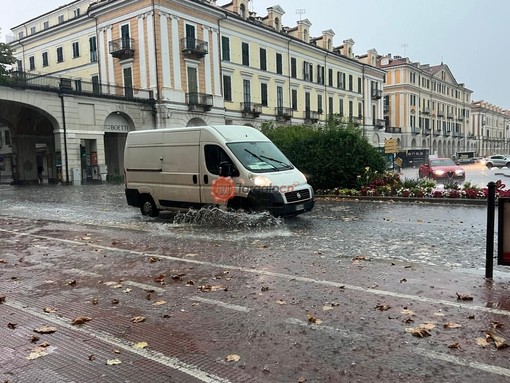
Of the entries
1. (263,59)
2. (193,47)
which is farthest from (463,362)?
(263,59)

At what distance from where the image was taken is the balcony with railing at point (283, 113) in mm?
52281

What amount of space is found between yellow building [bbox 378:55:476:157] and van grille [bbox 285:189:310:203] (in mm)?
74731

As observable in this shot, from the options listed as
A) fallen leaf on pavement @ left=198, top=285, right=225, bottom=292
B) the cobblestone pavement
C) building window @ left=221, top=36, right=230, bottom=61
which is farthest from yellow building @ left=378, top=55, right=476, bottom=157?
fallen leaf on pavement @ left=198, top=285, right=225, bottom=292

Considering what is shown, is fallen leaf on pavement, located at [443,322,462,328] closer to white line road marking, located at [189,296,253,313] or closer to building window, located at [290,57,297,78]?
white line road marking, located at [189,296,253,313]

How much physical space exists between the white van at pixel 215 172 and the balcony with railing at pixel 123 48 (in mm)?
27736

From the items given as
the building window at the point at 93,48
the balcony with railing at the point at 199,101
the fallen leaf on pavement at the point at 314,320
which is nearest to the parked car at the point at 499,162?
the balcony with railing at the point at 199,101

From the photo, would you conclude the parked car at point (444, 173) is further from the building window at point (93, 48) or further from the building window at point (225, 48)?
the building window at point (93, 48)

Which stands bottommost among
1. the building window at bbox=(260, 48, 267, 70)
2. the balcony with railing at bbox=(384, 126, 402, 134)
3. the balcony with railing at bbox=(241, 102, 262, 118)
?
the balcony with railing at bbox=(384, 126, 402, 134)

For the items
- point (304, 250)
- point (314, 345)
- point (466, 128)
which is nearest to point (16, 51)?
point (304, 250)

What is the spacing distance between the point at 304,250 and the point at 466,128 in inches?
5095

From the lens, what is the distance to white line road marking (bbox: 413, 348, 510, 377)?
3688 millimetres

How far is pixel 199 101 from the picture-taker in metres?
40.6

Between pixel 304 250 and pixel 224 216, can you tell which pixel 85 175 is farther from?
pixel 304 250

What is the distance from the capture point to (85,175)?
1391 inches
